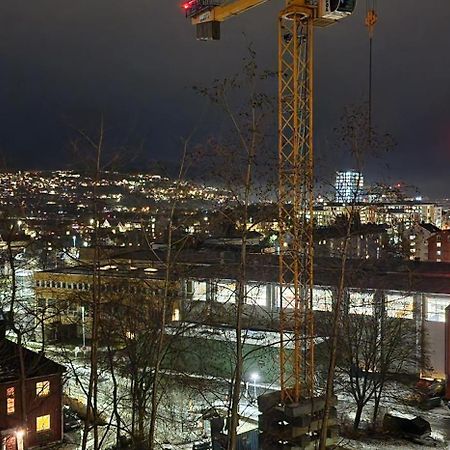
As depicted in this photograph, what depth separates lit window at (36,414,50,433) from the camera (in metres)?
17.9

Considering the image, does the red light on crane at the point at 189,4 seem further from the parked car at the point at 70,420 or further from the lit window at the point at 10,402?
the parked car at the point at 70,420

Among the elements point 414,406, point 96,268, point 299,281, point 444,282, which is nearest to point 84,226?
point 96,268

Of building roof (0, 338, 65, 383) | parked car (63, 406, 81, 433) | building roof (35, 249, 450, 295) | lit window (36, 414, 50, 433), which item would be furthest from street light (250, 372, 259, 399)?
lit window (36, 414, 50, 433)

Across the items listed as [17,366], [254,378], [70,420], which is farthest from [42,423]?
[254,378]

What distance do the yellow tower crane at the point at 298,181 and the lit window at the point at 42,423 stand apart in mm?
9043

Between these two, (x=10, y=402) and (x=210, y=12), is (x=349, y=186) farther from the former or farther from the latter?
(x=10, y=402)

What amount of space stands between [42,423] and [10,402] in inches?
49.4

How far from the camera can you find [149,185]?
8.31 meters

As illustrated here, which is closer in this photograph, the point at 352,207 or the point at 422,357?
the point at 352,207

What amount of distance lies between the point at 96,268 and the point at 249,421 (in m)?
8.97

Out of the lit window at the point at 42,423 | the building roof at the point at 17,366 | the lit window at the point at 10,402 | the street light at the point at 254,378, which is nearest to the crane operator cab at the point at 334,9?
the street light at the point at 254,378

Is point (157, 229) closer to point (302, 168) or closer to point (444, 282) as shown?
point (302, 168)

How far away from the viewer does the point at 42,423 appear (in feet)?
58.8

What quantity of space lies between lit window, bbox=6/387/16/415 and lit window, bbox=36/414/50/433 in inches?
35.0
